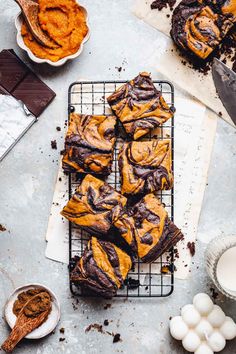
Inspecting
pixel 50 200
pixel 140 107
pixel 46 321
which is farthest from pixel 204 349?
pixel 140 107

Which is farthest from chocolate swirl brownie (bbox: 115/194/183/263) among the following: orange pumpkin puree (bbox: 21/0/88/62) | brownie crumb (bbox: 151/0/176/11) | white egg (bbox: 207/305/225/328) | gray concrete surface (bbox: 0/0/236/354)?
brownie crumb (bbox: 151/0/176/11)

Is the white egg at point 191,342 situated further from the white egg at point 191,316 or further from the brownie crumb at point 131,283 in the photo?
the brownie crumb at point 131,283

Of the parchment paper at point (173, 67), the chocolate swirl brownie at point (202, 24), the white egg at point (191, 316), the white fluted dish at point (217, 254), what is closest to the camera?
the white fluted dish at point (217, 254)

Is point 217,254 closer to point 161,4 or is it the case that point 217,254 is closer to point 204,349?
point 204,349

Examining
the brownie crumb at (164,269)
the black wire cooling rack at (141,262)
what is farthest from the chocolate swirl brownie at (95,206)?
the brownie crumb at (164,269)

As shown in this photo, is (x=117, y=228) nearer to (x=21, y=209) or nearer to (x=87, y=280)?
(x=87, y=280)
